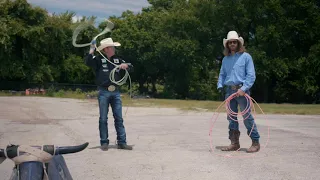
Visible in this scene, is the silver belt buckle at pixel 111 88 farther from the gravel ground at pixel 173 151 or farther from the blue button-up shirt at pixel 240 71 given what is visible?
the blue button-up shirt at pixel 240 71

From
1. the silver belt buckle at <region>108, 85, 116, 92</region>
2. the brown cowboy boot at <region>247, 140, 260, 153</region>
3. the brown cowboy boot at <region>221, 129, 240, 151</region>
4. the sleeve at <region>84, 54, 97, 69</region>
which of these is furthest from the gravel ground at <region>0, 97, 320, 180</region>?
the sleeve at <region>84, 54, 97, 69</region>

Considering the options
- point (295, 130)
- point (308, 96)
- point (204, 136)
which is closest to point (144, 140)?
point (204, 136)

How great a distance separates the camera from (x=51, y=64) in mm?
35938

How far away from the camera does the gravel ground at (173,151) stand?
6.09 metres

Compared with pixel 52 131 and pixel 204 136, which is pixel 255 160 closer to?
pixel 204 136

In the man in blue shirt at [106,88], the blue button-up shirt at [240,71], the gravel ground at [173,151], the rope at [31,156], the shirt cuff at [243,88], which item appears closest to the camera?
the rope at [31,156]

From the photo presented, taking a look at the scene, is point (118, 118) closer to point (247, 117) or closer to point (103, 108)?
point (103, 108)

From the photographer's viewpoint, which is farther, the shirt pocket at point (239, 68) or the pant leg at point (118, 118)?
the pant leg at point (118, 118)

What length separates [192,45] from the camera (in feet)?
110

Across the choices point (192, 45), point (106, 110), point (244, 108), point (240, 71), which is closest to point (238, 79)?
point (240, 71)

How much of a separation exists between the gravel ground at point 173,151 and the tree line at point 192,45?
1911 centimetres

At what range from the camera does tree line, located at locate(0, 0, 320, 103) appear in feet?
102

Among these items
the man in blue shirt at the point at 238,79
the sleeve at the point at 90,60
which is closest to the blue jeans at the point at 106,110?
the sleeve at the point at 90,60

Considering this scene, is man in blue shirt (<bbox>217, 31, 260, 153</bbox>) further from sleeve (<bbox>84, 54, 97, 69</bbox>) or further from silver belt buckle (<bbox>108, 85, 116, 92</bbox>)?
sleeve (<bbox>84, 54, 97, 69</bbox>)
